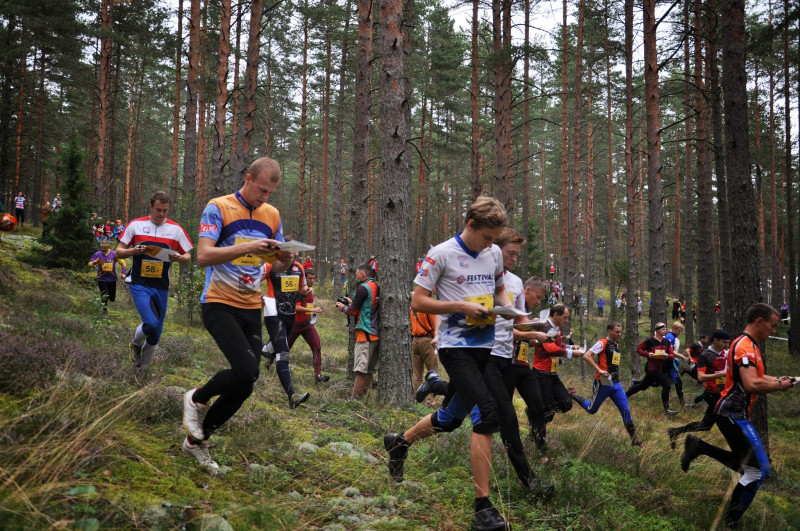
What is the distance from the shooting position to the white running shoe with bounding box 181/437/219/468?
375 centimetres

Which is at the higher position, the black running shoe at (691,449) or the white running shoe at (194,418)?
the white running shoe at (194,418)

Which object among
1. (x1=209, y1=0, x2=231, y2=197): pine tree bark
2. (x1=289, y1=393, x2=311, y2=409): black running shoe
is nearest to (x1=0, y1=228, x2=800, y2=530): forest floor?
(x1=289, y1=393, x2=311, y2=409): black running shoe

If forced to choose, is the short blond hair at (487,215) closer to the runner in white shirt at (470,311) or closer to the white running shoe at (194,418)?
the runner in white shirt at (470,311)

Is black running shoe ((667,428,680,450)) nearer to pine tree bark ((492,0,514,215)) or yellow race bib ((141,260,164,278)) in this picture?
pine tree bark ((492,0,514,215))

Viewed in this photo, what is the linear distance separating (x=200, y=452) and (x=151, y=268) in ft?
9.68

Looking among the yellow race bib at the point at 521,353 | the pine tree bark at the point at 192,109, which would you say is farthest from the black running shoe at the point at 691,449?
the pine tree bark at the point at 192,109

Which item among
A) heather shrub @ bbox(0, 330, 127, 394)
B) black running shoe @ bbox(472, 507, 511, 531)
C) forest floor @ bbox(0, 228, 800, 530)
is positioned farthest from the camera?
heather shrub @ bbox(0, 330, 127, 394)

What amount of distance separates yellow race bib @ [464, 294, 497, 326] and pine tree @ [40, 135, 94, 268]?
46.9ft

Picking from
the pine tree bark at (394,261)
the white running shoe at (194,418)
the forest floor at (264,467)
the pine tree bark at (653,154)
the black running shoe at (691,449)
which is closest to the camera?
the forest floor at (264,467)

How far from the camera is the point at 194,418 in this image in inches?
148

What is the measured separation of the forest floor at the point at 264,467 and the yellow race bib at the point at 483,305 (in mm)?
1442

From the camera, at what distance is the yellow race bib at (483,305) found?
12.5ft

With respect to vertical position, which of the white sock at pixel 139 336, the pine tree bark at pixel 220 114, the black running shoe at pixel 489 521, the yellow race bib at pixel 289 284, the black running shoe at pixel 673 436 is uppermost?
the pine tree bark at pixel 220 114

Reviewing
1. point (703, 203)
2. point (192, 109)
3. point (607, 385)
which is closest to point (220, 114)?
point (192, 109)
